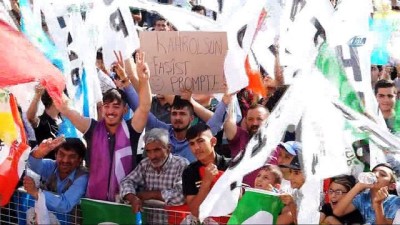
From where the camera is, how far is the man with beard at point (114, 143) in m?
6.36

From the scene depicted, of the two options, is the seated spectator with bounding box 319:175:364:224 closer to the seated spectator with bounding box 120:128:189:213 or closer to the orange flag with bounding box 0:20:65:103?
the seated spectator with bounding box 120:128:189:213

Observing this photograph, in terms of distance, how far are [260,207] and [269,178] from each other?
0.33 meters

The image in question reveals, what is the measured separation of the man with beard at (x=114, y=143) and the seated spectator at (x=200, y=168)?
1.35 feet

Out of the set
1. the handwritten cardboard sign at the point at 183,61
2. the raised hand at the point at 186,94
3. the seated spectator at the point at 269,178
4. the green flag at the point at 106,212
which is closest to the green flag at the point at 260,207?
the seated spectator at the point at 269,178

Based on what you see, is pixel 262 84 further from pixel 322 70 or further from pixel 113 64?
pixel 322 70

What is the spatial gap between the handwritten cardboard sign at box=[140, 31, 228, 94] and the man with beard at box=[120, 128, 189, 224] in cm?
93

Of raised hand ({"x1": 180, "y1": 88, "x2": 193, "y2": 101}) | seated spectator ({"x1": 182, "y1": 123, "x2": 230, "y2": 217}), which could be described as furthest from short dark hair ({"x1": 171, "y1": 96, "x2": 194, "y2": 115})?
seated spectator ({"x1": 182, "y1": 123, "x2": 230, "y2": 217})

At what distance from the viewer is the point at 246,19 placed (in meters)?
6.62

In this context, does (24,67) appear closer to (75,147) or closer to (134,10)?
(75,147)

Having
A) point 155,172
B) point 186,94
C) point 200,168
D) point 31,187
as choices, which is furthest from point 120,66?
point 200,168

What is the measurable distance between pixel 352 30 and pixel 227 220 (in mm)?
1492

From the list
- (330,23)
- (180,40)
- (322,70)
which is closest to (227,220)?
(322,70)

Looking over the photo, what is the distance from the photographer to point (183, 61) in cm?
722

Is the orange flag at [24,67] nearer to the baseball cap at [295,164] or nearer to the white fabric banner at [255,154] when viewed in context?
the white fabric banner at [255,154]
